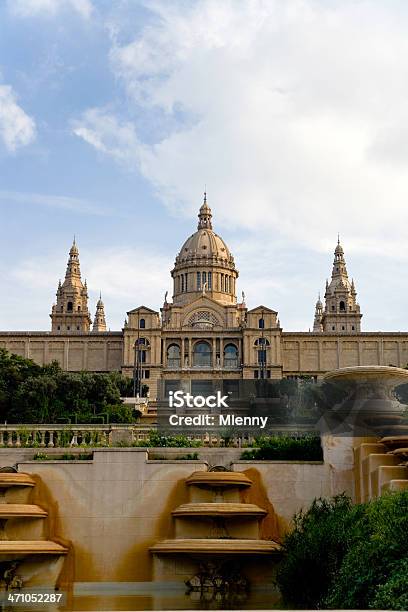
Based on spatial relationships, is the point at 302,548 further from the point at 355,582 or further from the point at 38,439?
the point at 38,439

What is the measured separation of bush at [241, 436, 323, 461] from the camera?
32.5 m

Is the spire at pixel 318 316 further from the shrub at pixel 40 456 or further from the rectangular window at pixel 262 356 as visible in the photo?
the shrub at pixel 40 456

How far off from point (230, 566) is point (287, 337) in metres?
103

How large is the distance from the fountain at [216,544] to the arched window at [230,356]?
95.6 meters

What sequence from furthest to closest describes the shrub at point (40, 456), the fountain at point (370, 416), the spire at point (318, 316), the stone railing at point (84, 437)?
the spire at point (318, 316), the stone railing at point (84, 437), the shrub at point (40, 456), the fountain at point (370, 416)

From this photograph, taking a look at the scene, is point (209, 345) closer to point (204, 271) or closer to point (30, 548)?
point (204, 271)

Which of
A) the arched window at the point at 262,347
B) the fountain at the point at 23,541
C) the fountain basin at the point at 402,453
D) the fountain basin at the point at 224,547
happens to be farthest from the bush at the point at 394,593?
the arched window at the point at 262,347

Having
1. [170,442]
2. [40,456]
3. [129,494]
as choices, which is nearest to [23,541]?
[129,494]

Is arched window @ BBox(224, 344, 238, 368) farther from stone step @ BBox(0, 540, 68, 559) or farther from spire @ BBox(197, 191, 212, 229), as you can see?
stone step @ BBox(0, 540, 68, 559)

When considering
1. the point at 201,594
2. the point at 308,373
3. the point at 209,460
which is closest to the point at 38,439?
the point at 209,460

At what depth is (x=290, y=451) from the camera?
32.7 meters

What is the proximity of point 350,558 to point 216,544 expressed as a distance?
7.20 m

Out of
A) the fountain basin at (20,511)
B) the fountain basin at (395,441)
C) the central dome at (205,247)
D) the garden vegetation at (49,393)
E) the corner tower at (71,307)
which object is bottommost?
the fountain basin at (20,511)

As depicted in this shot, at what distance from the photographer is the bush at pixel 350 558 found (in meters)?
19.6
